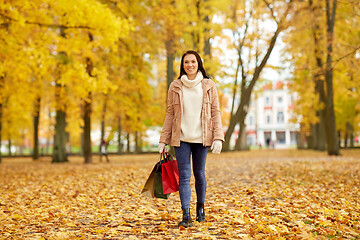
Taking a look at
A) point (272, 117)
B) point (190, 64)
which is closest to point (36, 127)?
point (190, 64)

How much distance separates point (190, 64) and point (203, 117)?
636 millimetres

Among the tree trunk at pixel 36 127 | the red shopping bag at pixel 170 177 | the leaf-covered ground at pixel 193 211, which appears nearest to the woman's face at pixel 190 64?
the red shopping bag at pixel 170 177

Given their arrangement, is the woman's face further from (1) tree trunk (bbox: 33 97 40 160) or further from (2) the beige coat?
(1) tree trunk (bbox: 33 97 40 160)

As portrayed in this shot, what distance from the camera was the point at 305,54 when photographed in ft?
65.8

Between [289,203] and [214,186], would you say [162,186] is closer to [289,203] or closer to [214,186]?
[289,203]

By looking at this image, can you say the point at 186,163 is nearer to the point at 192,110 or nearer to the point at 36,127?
the point at 192,110

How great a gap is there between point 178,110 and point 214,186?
Result: 4439mm

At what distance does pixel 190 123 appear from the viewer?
14.9 ft

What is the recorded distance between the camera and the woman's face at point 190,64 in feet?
15.1

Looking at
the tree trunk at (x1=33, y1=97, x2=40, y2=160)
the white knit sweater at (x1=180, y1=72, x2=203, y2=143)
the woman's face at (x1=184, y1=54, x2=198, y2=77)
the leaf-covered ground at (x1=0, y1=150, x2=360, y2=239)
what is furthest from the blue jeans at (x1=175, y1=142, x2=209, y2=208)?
the tree trunk at (x1=33, y1=97, x2=40, y2=160)

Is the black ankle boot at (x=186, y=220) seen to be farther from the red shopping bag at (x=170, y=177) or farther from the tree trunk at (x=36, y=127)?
the tree trunk at (x=36, y=127)

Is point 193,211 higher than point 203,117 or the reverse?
the reverse

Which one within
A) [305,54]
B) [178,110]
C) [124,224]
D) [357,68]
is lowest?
[124,224]

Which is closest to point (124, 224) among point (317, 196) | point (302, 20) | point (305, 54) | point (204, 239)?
point (204, 239)
